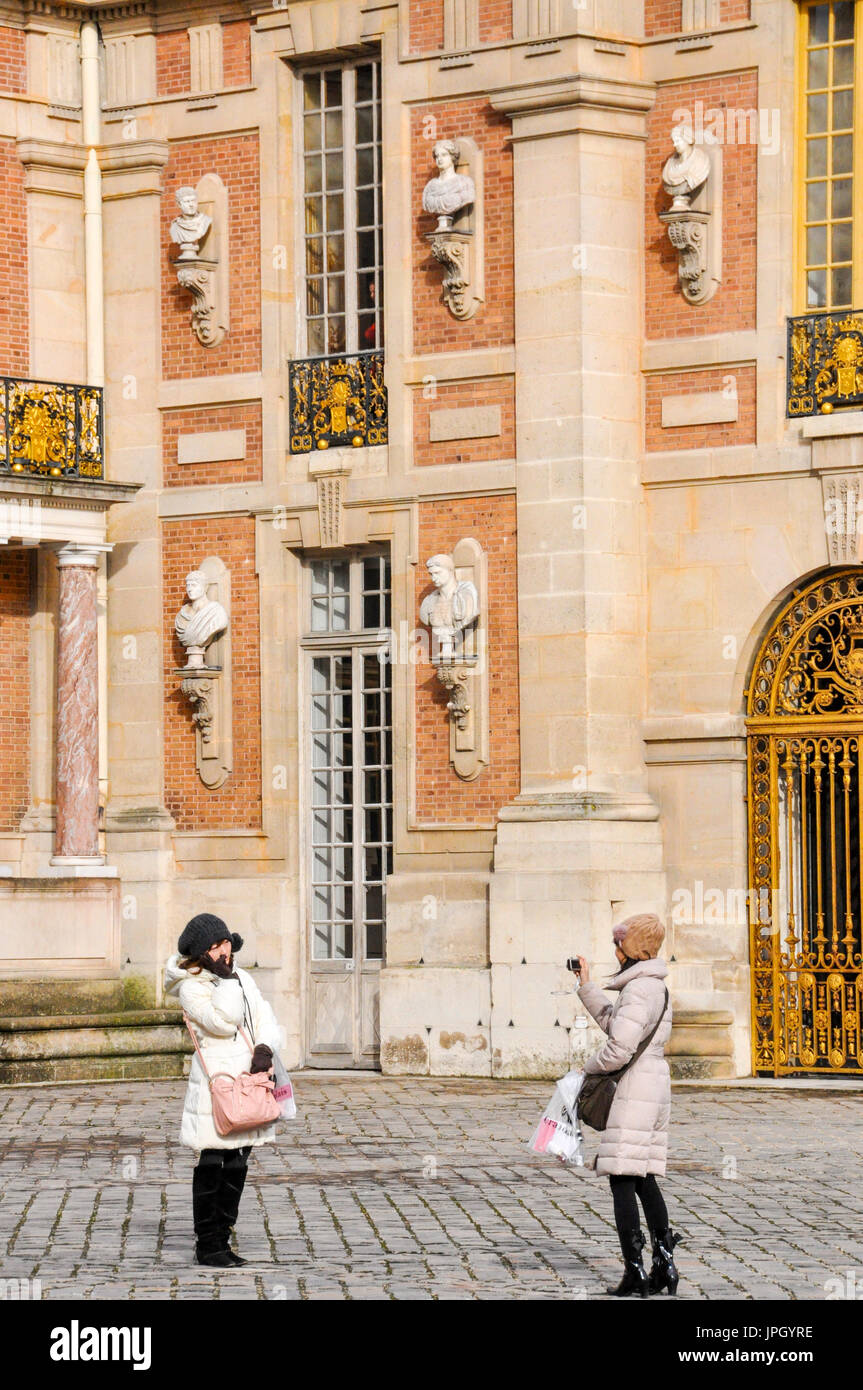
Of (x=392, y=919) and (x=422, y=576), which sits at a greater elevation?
(x=422, y=576)

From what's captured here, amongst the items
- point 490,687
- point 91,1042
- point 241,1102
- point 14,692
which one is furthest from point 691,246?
point 241,1102

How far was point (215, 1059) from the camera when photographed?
1034 centimetres

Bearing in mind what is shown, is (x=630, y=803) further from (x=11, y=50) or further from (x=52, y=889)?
(x=11, y=50)

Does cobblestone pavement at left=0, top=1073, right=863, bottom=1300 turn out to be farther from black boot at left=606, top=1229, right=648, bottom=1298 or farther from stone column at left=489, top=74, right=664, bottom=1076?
stone column at left=489, top=74, right=664, bottom=1076

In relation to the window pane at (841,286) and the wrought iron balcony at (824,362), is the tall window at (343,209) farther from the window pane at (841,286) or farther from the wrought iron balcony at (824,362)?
the window pane at (841,286)

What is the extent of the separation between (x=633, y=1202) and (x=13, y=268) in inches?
510

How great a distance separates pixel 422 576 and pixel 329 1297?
10.3 m

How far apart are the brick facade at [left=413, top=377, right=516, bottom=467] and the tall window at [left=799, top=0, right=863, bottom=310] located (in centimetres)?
224

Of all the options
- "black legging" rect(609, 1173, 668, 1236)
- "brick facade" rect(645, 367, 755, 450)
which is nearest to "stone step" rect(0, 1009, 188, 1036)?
"brick facade" rect(645, 367, 755, 450)

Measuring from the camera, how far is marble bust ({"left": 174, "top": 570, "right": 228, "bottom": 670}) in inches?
798

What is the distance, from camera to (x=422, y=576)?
19438 millimetres

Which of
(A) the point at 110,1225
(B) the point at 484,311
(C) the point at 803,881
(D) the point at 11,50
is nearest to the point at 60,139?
(D) the point at 11,50

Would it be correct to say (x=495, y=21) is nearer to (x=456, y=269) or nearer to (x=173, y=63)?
(x=456, y=269)

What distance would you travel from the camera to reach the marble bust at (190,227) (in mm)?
20359
